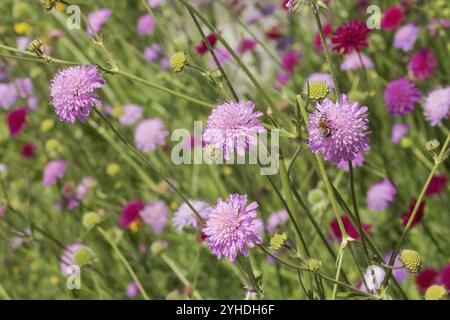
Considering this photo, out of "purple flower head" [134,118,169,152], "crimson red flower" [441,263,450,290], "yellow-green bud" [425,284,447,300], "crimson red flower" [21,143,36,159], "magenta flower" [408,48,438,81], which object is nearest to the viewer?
"yellow-green bud" [425,284,447,300]

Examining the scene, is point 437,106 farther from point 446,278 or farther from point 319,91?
point 319,91

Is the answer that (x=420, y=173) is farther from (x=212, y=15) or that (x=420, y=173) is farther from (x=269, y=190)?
(x=212, y=15)

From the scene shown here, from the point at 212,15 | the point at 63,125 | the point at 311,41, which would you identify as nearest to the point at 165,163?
the point at 63,125

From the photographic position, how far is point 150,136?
1.90 metres

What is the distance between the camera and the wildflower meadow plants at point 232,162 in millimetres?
967

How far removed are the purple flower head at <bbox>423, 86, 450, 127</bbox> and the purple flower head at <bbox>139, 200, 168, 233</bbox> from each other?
2.42ft

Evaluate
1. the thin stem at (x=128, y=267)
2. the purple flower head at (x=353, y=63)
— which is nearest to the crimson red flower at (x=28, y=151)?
the thin stem at (x=128, y=267)

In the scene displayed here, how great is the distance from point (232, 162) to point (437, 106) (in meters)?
0.47

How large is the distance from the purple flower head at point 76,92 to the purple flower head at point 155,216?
78 cm

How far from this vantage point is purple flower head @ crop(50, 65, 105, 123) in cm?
98

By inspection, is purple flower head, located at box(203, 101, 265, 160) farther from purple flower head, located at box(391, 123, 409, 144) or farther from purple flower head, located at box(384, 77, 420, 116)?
purple flower head, located at box(391, 123, 409, 144)

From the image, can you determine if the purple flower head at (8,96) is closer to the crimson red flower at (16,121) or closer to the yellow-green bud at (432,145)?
the crimson red flower at (16,121)

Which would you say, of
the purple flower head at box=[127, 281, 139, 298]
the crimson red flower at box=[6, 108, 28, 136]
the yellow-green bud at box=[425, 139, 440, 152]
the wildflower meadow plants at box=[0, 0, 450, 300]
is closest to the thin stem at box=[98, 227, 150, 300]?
the wildflower meadow plants at box=[0, 0, 450, 300]

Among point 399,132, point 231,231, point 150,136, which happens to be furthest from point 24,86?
point 231,231
